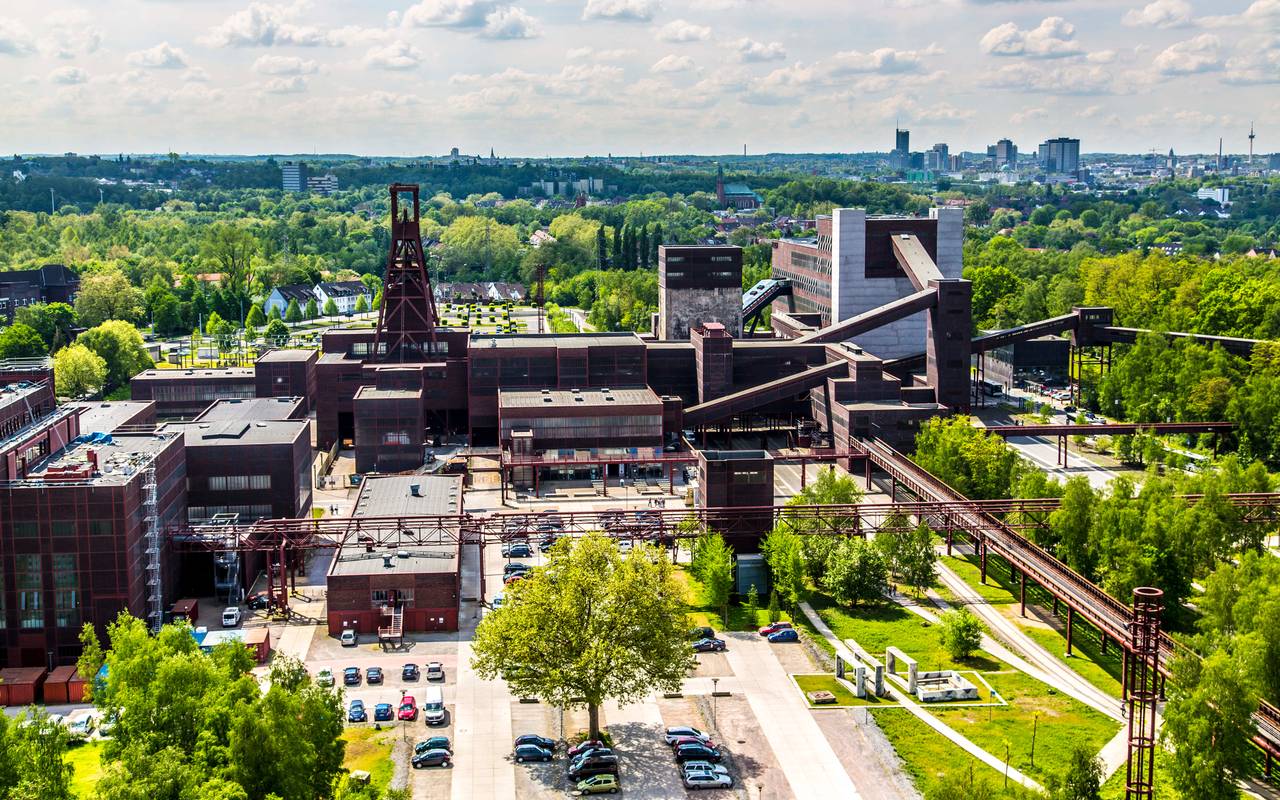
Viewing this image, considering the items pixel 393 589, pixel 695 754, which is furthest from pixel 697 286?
pixel 695 754

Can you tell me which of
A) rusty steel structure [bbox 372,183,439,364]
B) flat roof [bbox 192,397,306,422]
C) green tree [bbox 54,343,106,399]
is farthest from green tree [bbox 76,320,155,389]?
flat roof [bbox 192,397,306,422]

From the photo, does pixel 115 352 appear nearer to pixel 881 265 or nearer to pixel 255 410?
pixel 255 410

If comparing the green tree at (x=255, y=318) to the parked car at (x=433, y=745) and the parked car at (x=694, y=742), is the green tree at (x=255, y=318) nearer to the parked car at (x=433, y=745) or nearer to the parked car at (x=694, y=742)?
the parked car at (x=433, y=745)

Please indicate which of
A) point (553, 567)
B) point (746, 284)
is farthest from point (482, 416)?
point (746, 284)

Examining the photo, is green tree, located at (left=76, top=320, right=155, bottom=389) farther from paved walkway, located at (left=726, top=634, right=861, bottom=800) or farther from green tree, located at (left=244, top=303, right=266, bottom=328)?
paved walkway, located at (left=726, top=634, right=861, bottom=800)

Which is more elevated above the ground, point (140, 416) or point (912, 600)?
point (140, 416)

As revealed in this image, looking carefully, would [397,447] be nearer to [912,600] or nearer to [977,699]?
[912,600]
